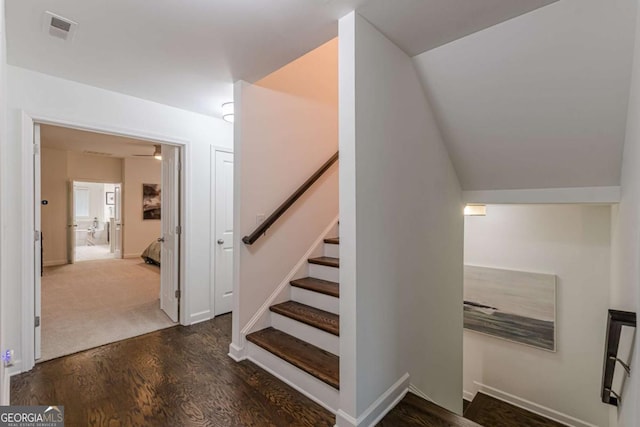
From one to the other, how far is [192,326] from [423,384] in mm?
2374

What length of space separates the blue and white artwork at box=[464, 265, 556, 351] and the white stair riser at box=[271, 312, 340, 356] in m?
3.09

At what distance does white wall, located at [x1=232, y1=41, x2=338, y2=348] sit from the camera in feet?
8.09

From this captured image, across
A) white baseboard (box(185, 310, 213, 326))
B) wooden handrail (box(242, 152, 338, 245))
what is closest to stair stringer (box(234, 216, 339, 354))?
wooden handrail (box(242, 152, 338, 245))

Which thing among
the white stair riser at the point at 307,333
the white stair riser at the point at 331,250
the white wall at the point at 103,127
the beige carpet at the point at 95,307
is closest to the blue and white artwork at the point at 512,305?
the white stair riser at the point at 331,250

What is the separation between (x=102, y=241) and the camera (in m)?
10.9

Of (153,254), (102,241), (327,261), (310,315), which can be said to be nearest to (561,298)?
(327,261)

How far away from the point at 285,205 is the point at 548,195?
7.19ft

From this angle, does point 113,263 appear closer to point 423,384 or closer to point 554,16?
point 423,384

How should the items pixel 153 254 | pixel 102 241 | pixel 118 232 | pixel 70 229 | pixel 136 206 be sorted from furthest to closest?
pixel 102 241
pixel 118 232
pixel 136 206
pixel 70 229
pixel 153 254

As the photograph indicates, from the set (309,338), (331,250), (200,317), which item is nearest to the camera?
(309,338)

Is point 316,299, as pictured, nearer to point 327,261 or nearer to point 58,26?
point 327,261

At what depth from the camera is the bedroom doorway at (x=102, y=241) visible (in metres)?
2.95

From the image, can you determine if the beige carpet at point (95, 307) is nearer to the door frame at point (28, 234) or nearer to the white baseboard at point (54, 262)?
the door frame at point (28, 234)

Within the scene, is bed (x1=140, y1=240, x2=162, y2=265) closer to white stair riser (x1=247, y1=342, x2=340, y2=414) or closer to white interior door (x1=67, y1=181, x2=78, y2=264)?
white interior door (x1=67, y1=181, x2=78, y2=264)
